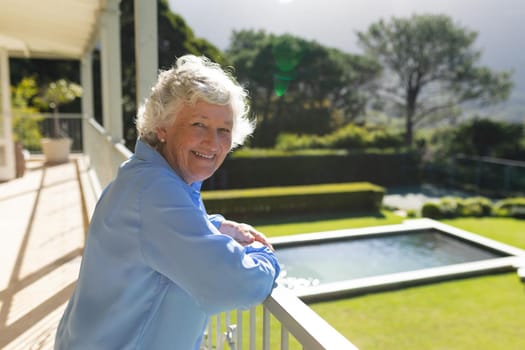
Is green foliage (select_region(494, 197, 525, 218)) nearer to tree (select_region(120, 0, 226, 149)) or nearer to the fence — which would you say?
the fence

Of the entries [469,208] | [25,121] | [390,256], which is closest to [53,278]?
[390,256]

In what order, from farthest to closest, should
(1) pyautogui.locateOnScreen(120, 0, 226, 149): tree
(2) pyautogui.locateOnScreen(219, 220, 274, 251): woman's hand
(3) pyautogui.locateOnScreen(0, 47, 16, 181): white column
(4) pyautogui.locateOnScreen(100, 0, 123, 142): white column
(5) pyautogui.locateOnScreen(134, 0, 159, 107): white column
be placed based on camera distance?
(1) pyautogui.locateOnScreen(120, 0, 226, 149): tree → (3) pyautogui.locateOnScreen(0, 47, 16, 181): white column → (4) pyautogui.locateOnScreen(100, 0, 123, 142): white column → (5) pyautogui.locateOnScreen(134, 0, 159, 107): white column → (2) pyautogui.locateOnScreen(219, 220, 274, 251): woman's hand

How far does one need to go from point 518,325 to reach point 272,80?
19.9 metres

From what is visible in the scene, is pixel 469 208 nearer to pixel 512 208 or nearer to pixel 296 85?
pixel 512 208

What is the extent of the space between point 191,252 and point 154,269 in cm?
14

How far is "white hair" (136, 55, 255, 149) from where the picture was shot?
1.16 metres

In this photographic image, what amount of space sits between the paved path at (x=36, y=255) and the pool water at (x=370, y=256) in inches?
123

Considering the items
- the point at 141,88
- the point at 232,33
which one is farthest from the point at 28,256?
the point at 232,33

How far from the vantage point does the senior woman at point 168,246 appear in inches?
37.6

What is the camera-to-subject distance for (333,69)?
972 inches

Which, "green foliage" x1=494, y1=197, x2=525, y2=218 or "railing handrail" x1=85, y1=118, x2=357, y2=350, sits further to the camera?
"green foliage" x1=494, y1=197, x2=525, y2=218

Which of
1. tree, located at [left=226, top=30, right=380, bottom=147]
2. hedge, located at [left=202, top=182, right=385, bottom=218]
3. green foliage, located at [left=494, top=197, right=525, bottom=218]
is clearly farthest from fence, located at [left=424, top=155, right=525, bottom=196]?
tree, located at [left=226, top=30, right=380, bottom=147]

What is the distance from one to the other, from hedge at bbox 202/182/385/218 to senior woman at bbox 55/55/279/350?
8.60 meters

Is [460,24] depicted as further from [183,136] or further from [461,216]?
[183,136]
